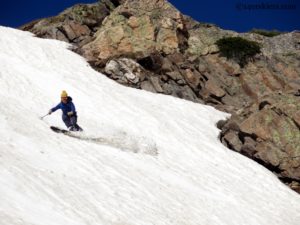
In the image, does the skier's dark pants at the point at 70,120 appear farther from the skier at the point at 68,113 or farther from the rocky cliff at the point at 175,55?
the rocky cliff at the point at 175,55

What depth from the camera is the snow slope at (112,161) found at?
15688 millimetres

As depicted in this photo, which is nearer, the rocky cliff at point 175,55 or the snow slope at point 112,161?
the snow slope at point 112,161

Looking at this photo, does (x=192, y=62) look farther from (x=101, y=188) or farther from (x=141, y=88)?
(x=101, y=188)

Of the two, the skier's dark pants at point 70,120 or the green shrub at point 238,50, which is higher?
the green shrub at point 238,50

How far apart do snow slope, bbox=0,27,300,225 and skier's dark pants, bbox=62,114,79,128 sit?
37.8 inches

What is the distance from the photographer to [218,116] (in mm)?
35875

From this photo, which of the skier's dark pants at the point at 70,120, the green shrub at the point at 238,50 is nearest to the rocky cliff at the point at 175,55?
the green shrub at the point at 238,50

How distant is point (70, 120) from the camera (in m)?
24.8

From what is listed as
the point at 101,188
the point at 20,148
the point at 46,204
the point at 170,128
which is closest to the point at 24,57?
the point at 170,128

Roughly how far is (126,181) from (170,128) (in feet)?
37.1

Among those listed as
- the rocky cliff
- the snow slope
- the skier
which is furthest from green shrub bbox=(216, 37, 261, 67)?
the skier

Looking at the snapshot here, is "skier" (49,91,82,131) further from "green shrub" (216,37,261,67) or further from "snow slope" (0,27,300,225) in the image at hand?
"green shrub" (216,37,261,67)

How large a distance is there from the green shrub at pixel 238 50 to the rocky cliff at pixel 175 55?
46cm

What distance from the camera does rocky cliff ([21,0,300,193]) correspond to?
38000mm
